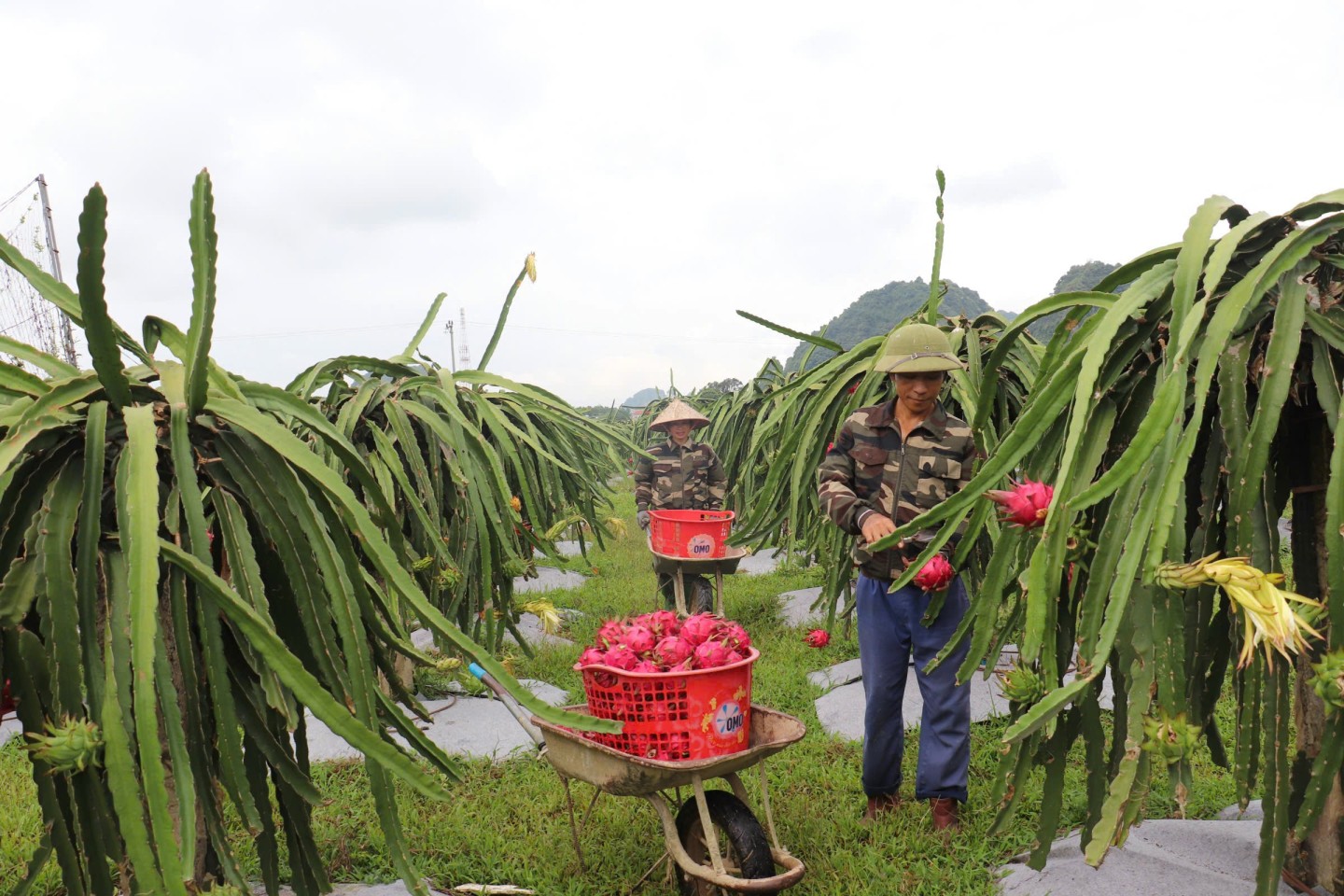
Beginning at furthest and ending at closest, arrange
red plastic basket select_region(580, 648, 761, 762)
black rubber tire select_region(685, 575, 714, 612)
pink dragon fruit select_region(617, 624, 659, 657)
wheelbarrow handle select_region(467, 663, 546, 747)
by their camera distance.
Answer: black rubber tire select_region(685, 575, 714, 612) → pink dragon fruit select_region(617, 624, 659, 657) → red plastic basket select_region(580, 648, 761, 762) → wheelbarrow handle select_region(467, 663, 546, 747)

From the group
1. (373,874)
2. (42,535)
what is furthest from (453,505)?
(42,535)

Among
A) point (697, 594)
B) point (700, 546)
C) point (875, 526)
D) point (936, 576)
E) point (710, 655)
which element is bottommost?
point (697, 594)

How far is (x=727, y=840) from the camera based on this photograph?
2.78m

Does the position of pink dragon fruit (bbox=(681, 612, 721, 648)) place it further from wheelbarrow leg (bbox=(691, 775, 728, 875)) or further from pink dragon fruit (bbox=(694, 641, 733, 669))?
wheelbarrow leg (bbox=(691, 775, 728, 875))

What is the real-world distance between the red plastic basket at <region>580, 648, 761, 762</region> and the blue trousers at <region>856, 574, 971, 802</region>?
30.2 inches

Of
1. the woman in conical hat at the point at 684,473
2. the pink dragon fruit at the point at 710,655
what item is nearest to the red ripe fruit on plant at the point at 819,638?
the woman in conical hat at the point at 684,473

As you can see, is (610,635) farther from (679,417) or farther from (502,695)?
(679,417)

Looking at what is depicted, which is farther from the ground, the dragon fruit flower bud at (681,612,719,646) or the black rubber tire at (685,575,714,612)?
the dragon fruit flower bud at (681,612,719,646)

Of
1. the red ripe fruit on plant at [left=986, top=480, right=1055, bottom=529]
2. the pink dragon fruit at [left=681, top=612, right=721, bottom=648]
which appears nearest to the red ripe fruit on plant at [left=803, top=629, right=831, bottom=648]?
the pink dragon fruit at [left=681, top=612, right=721, bottom=648]

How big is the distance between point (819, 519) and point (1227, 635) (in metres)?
2.37

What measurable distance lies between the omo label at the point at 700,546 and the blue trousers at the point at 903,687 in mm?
2587

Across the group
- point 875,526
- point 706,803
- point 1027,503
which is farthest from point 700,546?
point 1027,503

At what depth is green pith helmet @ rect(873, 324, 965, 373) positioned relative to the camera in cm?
285

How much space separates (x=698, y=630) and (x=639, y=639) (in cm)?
18
